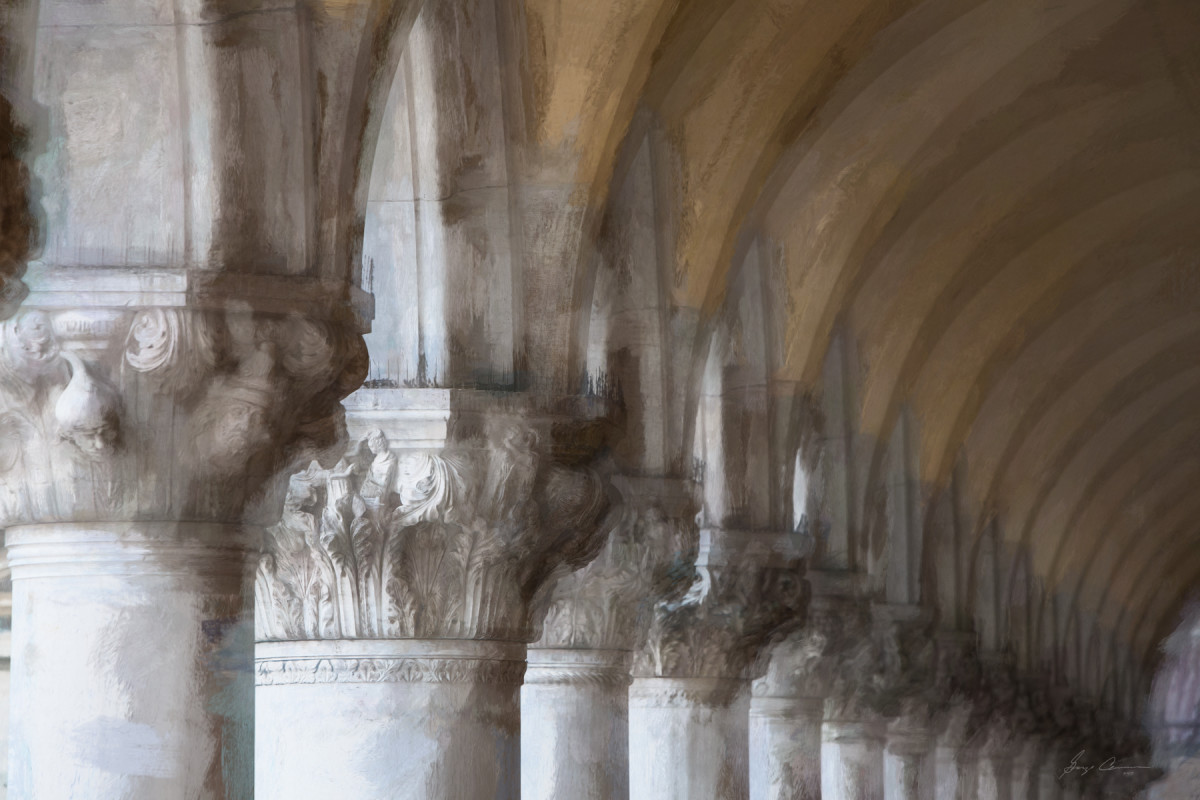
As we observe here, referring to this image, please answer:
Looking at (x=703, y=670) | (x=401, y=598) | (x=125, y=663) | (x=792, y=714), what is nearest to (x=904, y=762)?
(x=792, y=714)

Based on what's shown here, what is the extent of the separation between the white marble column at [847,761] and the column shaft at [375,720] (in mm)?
7841

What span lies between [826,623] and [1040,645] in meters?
9.55

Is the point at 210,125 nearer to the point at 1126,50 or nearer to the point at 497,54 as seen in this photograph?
the point at 497,54

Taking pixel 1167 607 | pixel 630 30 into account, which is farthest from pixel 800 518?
pixel 1167 607

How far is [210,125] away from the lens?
19.0ft

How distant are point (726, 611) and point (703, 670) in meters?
0.37

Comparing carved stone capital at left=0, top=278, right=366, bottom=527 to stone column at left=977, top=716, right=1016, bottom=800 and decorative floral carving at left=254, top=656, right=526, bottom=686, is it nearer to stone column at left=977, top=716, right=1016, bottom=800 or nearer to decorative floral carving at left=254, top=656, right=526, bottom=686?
decorative floral carving at left=254, top=656, right=526, bottom=686

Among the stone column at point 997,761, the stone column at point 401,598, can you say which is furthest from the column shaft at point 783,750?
the stone column at point 997,761

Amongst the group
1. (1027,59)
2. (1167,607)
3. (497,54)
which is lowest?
(1167,607)

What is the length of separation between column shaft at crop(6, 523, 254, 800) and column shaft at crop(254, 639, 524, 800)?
2.16 m

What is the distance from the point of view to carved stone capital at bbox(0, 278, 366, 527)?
5508mm

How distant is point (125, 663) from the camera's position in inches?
217

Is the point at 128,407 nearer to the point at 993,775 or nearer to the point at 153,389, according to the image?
the point at 153,389

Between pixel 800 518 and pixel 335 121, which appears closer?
pixel 335 121
